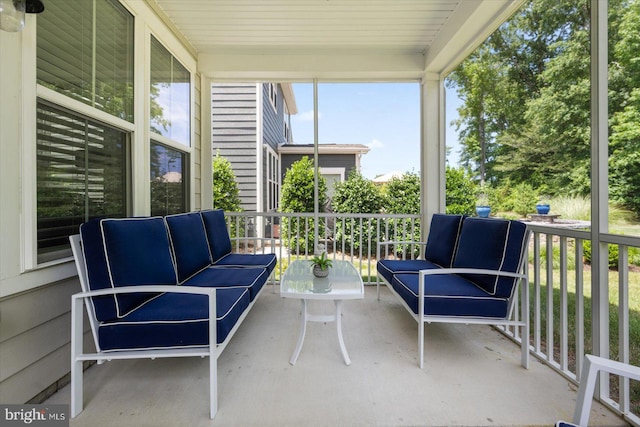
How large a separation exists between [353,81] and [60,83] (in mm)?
2975

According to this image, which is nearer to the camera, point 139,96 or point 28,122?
point 28,122

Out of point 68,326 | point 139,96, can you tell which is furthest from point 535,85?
point 68,326

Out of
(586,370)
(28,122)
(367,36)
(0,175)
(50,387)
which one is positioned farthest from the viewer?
(367,36)

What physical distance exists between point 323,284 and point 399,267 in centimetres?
99

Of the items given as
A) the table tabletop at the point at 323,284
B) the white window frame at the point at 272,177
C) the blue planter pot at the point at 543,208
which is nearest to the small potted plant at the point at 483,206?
the blue planter pot at the point at 543,208

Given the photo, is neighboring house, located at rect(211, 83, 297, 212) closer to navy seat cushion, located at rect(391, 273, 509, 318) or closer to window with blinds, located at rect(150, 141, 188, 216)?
window with blinds, located at rect(150, 141, 188, 216)

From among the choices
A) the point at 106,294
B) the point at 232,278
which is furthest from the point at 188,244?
the point at 106,294

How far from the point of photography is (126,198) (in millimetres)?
2275

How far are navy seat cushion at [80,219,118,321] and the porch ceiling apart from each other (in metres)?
2.27

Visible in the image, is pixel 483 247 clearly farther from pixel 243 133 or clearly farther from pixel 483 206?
pixel 243 133

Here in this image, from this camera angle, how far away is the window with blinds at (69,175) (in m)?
1.58

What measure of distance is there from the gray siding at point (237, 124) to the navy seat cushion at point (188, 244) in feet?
7.47

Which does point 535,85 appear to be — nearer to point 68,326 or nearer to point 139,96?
point 139,96

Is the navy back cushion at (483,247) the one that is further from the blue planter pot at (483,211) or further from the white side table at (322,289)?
the white side table at (322,289)
